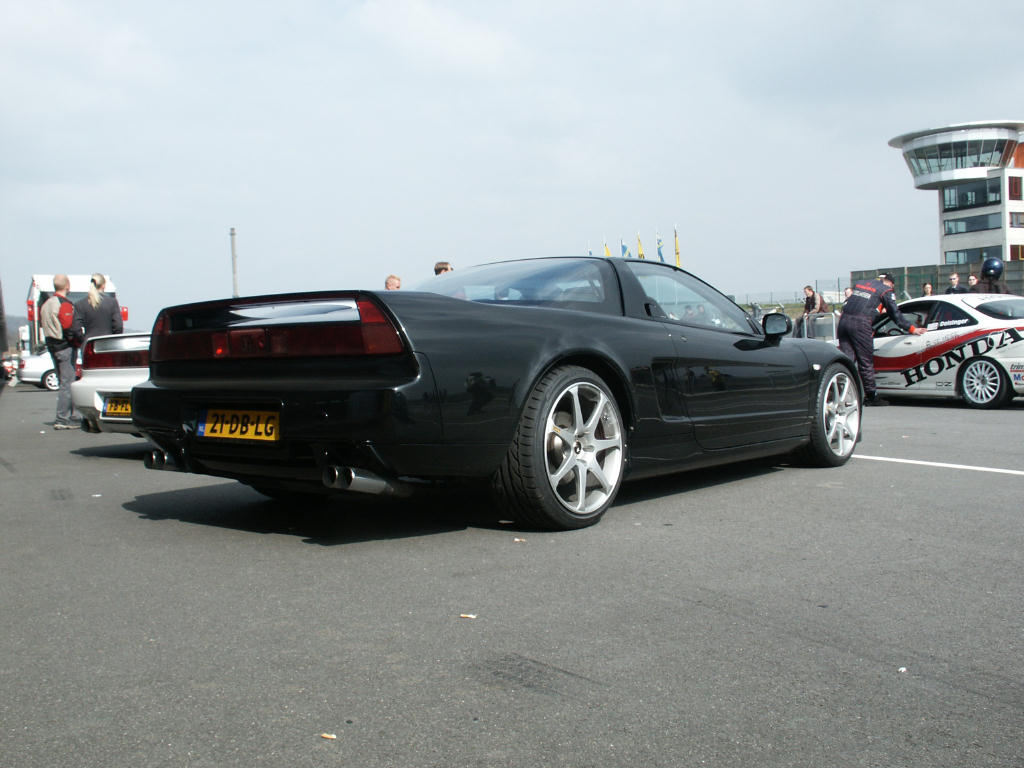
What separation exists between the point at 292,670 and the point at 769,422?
374cm

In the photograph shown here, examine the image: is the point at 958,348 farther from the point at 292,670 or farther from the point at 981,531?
the point at 292,670

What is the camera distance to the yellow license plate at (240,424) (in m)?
3.98

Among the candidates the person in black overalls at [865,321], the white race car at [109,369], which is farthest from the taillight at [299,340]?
the person in black overalls at [865,321]

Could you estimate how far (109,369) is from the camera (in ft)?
25.8

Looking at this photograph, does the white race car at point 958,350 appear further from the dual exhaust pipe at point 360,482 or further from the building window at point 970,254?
the building window at point 970,254

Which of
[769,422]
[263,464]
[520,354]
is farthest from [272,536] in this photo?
[769,422]

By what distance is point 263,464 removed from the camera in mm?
4098

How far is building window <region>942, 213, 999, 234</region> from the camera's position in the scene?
7488 centimetres

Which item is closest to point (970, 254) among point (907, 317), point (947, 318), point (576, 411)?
point (907, 317)

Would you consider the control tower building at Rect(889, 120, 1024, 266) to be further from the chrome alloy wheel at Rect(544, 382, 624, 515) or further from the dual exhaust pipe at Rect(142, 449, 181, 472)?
the dual exhaust pipe at Rect(142, 449, 181, 472)

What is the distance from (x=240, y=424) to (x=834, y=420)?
3919mm

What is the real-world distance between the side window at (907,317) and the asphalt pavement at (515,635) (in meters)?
7.38

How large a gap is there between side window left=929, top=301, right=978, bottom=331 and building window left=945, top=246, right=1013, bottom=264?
69.8 meters

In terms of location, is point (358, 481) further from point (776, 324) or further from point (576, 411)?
point (776, 324)
